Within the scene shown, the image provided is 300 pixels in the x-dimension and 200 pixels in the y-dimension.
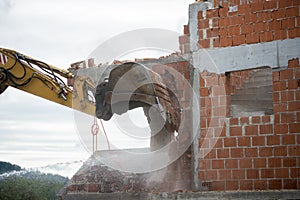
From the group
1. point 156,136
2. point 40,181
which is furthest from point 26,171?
point 156,136

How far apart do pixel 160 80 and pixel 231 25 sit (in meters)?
1.37

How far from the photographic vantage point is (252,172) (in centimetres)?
791

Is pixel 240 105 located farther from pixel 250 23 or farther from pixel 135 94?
pixel 135 94

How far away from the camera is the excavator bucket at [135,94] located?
850 cm

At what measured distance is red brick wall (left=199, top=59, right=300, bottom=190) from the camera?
773 cm

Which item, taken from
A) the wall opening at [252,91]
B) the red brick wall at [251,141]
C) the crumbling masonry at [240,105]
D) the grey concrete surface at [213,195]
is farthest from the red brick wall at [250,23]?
the grey concrete surface at [213,195]

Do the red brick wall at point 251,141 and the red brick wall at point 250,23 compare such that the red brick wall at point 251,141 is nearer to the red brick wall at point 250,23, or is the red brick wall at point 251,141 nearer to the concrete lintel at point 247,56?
the concrete lintel at point 247,56

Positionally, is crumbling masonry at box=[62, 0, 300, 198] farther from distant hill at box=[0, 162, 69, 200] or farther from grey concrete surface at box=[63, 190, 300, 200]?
distant hill at box=[0, 162, 69, 200]

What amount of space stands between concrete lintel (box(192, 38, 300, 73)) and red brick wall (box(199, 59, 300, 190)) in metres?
0.13

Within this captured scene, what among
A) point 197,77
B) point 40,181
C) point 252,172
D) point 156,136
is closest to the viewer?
point 252,172

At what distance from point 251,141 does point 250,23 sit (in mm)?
1659

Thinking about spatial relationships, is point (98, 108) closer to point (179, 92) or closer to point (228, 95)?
point (179, 92)

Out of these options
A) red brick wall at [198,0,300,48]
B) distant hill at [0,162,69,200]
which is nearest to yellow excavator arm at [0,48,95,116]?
red brick wall at [198,0,300,48]

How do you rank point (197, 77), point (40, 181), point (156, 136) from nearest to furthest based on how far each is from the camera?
point (197, 77) → point (156, 136) → point (40, 181)
